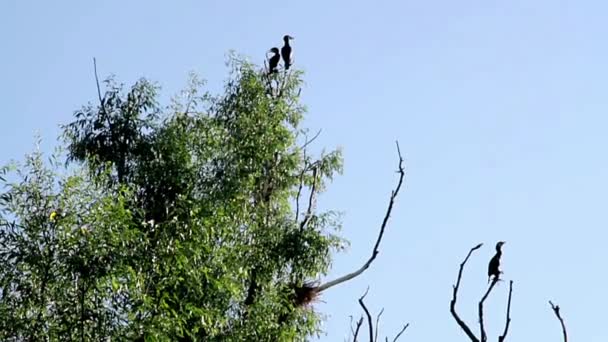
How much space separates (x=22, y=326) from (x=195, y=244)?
10.2 feet

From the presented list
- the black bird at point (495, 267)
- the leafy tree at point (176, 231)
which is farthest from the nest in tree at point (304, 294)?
the black bird at point (495, 267)

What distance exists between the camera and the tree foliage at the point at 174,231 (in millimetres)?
16656

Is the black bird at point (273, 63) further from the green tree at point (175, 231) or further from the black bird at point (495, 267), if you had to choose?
the black bird at point (495, 267)

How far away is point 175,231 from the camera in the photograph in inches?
750

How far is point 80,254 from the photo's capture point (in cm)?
1656

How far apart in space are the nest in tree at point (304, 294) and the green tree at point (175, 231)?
0.05 feet

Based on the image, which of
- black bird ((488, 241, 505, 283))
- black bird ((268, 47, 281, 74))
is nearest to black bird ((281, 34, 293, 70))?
black bird ((268, 47, 281, 74))

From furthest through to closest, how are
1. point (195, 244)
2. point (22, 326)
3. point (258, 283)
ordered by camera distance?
point (258, 283)
point (195, 244)
point (22, 326)

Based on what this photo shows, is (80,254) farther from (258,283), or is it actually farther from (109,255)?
(258,283)

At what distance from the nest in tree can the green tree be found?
2 centimetres

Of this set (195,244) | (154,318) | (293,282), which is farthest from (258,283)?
(154,318)

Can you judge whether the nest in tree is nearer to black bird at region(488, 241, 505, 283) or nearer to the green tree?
the green tree

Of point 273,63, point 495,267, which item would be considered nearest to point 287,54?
point 273,63

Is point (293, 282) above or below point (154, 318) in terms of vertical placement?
above
